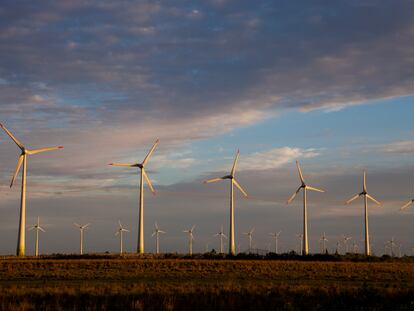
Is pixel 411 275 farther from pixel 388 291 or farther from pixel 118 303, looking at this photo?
pixel 118 303

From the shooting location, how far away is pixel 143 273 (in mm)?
64250

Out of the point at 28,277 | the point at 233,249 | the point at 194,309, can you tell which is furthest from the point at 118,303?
the point at 233,249

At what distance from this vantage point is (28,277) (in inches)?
2304

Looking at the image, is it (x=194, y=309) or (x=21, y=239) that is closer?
(x=194, y=309)

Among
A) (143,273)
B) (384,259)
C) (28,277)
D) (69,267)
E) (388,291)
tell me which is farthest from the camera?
(384,259)

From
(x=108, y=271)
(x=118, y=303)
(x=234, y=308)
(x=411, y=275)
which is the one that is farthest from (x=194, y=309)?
(x=411, y=275)

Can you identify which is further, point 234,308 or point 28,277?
point 28,277

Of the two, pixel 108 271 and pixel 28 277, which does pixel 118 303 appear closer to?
pixel 28 277

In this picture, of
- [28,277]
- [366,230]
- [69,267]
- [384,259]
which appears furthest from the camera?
[366,230]

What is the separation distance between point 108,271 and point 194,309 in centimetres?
3691

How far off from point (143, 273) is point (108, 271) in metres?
4.83

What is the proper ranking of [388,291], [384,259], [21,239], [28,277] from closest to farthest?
[388,291]
[28,277]
[21,239]
[384,259]

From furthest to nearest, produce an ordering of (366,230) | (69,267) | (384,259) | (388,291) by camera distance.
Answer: (366,230)
(384,259)
(69,267)
(388,291)

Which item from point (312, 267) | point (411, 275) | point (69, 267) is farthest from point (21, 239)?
point (411, 275)
